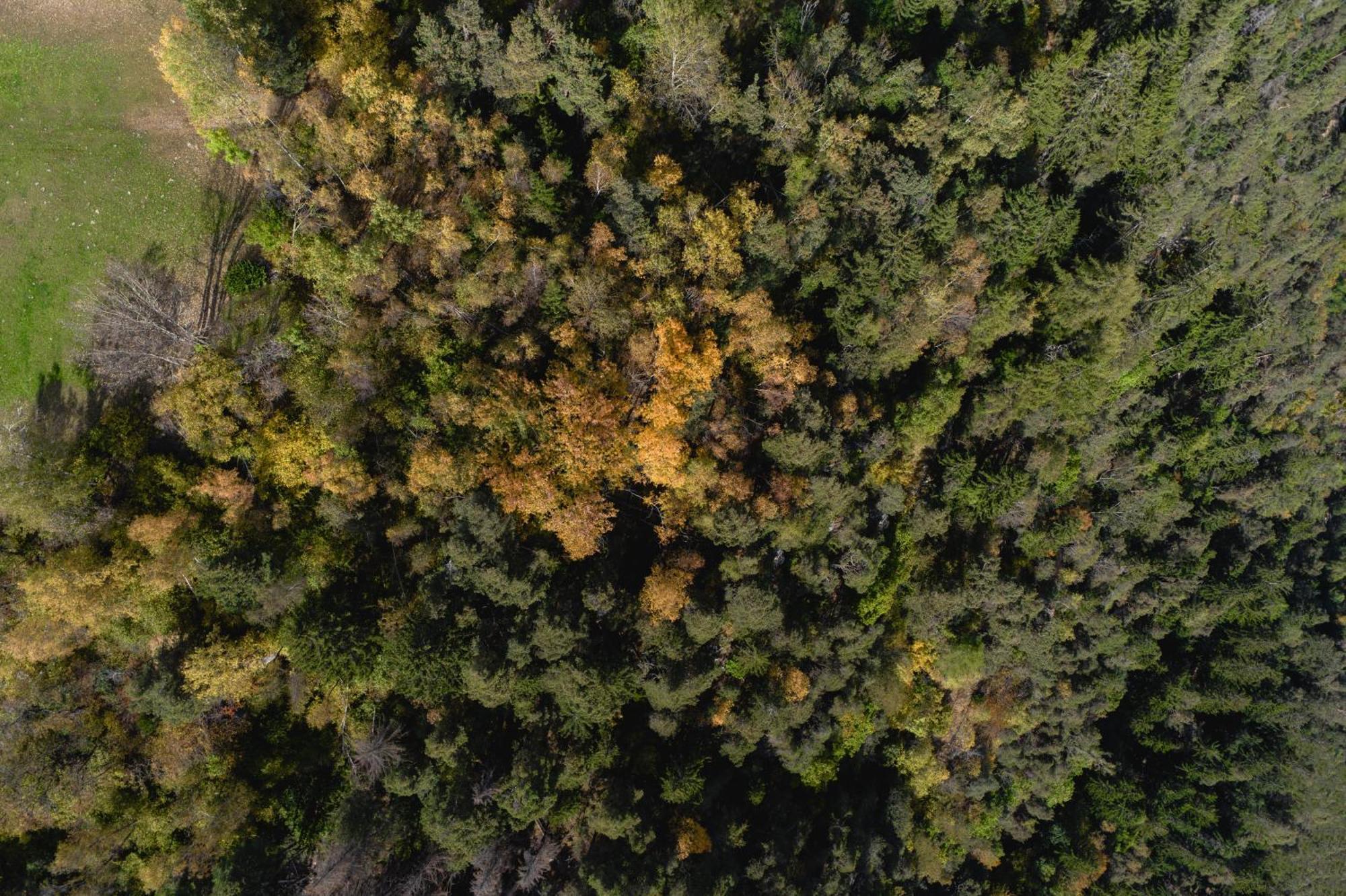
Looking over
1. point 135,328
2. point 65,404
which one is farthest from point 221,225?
point 65,404

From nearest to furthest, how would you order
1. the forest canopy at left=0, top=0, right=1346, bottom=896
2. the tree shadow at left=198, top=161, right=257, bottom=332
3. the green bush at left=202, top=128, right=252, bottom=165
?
1. the forest canopy at left=0, top=0, right=1346, bottom=896
2. the green bush at left=202, top=128, right=252, bottom=165
3. the tree shadow at left=198, top=161, right=257, bottom=332

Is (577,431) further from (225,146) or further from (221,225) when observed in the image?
(225,146)

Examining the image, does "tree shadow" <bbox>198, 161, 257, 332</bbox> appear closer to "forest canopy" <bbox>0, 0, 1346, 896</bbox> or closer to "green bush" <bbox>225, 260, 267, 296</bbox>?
"forest canopy" <bbox>0, 0, 1346, 896</bbox>

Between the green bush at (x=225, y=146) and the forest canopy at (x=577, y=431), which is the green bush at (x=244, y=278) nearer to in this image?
the forest canopy at (x=577, y=431)

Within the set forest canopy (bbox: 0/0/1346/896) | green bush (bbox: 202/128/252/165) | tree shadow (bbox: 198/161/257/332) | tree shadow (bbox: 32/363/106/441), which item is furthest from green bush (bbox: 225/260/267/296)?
tree shadow (bbox: 32/363/106/441)

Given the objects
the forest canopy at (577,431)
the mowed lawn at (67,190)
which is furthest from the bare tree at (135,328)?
the mowed lawn at (67,190)

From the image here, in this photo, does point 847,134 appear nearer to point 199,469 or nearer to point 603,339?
point 603,339
